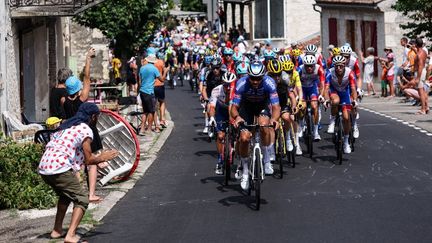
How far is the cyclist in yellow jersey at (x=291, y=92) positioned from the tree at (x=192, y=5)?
83.3m

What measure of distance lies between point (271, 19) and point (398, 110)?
2799 cm

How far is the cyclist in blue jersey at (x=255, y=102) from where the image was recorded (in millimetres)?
13915

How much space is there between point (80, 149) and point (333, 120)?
9.51m

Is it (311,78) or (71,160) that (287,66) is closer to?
(311,78)

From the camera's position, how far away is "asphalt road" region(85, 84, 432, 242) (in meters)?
11.5

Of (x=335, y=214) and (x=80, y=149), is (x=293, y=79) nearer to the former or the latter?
(x=335, y=214)

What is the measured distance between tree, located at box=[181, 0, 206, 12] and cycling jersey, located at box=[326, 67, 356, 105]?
8312 centimetres

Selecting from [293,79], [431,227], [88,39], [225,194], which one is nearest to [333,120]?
[293,79]

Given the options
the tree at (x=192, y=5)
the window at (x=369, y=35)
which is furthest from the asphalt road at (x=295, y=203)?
the tree at (x=192, y=5)

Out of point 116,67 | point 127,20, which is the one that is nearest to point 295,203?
point 127,20

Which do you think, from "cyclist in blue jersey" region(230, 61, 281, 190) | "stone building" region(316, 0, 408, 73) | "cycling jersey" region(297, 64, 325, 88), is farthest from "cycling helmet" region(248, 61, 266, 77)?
"stone building" region(316, 0, 408, 73)

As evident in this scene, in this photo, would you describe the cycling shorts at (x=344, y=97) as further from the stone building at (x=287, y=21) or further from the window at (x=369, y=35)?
the stone building at (x=287, y=21)

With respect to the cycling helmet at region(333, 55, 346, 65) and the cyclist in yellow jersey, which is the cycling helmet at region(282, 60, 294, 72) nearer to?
the cyclist in yellow jersey

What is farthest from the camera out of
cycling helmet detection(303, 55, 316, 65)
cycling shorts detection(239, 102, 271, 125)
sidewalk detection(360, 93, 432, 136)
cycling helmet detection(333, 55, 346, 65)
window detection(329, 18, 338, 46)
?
window detection(329, 18, 338, 46)
